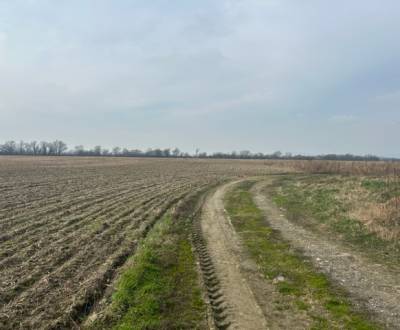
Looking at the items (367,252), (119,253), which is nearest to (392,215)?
(367,252)

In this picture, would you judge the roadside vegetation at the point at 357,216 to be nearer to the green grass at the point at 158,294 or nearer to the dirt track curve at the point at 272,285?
the dirt track curve at the point at 272,285


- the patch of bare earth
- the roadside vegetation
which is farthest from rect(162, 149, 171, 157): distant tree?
the patch of bare earth

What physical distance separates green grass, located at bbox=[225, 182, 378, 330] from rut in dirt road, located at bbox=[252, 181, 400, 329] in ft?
1.14

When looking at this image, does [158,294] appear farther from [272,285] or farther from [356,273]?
[356,273]

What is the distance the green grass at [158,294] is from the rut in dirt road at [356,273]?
3.47 metres

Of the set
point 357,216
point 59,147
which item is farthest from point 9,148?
point 357,216

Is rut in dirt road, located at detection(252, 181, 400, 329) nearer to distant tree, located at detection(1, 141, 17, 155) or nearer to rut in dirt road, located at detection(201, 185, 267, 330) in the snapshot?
rut in dirt road, located at detection(201, 185, 267, 330)

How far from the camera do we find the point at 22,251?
1011 cm

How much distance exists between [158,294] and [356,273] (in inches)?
204

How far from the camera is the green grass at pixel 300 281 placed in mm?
6371

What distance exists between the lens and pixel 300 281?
8.20 m

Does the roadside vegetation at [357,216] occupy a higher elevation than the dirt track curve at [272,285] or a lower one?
higher

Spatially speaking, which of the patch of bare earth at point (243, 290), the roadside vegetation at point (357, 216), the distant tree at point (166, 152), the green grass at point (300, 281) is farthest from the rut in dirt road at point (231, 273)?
the distant tree at point (166, 152)

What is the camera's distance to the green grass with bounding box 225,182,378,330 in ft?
20.9
